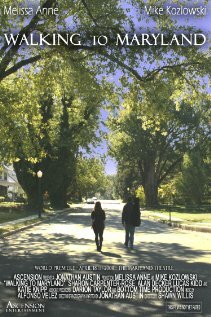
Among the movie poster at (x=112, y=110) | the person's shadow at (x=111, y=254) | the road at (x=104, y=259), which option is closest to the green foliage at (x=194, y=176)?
the movie poster at (x=112, y=110)

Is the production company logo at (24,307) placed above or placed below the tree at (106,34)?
below

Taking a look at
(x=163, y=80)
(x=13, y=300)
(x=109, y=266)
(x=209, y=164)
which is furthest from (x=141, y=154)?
(x=13, y=300)

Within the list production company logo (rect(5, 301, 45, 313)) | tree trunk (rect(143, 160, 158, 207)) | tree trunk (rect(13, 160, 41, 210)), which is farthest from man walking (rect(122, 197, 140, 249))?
tree trunk (rect(143, 160, 158, 207))

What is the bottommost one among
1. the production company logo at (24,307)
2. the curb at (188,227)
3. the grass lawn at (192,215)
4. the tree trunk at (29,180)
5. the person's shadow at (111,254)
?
the production company logo at (24,307)

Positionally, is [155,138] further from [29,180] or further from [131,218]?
[131,218]

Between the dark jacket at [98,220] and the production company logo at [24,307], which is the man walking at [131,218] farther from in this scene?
the production company logo at [24,307]

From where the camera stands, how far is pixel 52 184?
48250 mm

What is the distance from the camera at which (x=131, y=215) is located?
16.1 m

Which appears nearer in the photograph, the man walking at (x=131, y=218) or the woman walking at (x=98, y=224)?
the woman walking at (x=98, y=224)

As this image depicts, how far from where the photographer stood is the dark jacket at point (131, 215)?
16.0m

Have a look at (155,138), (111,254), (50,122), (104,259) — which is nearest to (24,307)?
(104,259)

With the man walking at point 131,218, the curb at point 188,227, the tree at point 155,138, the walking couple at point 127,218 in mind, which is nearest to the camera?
the walking couple at point 127,218

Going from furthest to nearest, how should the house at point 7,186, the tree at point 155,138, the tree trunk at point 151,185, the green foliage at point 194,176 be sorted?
the house at point 7,186, the tree trunk at point 151,185, the tree at point 155,138, the green foliage at point 194,176

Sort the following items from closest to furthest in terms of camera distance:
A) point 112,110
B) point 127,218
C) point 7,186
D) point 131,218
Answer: point 131,218, point 127,218, point 112,110, point 7,186
